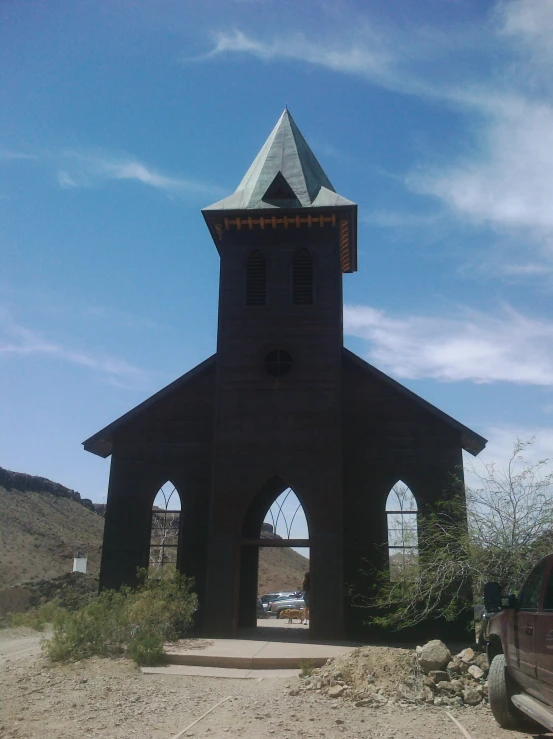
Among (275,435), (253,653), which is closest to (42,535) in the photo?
(275,435)

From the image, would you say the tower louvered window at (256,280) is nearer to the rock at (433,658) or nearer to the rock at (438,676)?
the rock at (433,658)

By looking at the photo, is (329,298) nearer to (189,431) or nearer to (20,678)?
(189,431)

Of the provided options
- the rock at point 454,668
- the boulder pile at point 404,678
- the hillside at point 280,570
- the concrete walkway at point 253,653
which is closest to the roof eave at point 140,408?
the concrete walkway at point 253,653

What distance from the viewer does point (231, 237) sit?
19688mm

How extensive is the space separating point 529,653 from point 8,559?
44933mm

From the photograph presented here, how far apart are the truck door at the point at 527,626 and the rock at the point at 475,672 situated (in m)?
2.64

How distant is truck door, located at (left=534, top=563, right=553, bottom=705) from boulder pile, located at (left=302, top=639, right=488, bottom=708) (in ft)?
10.4

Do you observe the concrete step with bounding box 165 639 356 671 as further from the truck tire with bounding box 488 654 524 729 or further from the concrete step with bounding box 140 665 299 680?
the truck tire with bounding box 488 654 524 729

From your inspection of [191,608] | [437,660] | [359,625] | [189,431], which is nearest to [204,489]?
[189,431]

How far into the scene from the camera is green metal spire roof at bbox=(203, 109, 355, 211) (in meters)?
19.5

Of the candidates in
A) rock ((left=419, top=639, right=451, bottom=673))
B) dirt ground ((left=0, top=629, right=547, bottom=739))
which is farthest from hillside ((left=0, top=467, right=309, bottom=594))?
rock ((left=419, top=639, right=451, bottom=673))

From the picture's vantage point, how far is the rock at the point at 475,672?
32.3ft

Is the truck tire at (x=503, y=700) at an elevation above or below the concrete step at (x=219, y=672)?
above

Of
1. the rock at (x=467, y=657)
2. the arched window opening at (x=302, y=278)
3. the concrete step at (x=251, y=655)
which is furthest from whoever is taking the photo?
the arched window opening at (x=302, y=278)
